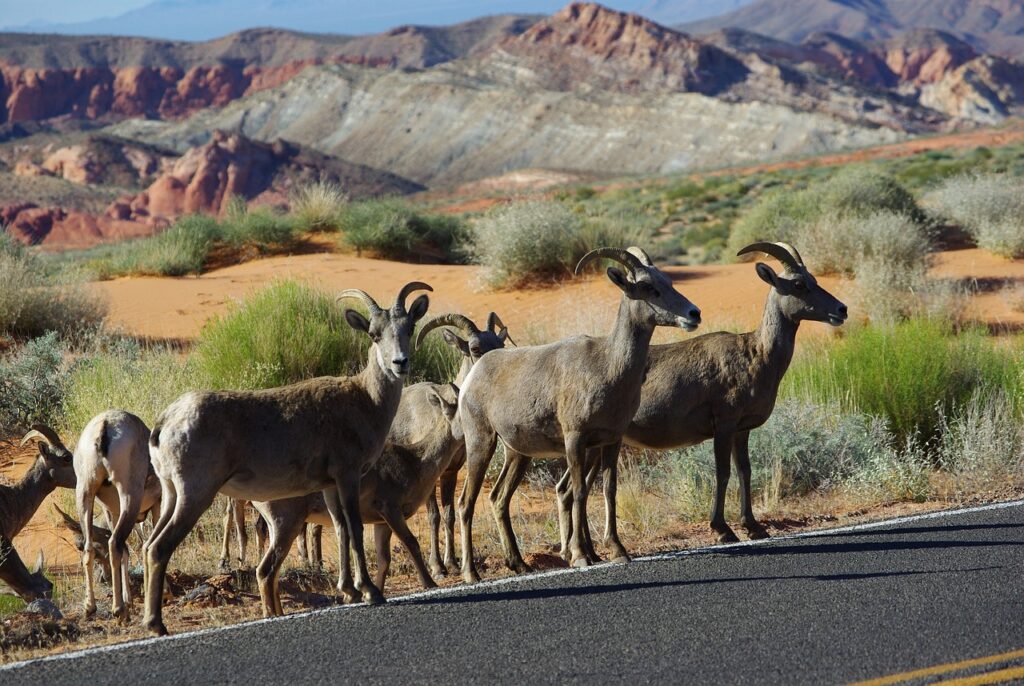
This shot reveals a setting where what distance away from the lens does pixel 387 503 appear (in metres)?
9.04

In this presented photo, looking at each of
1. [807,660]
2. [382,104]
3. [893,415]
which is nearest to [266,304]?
[893,415]

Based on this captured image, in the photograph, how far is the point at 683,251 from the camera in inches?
1422

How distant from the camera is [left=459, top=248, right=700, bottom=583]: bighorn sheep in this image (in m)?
9.03

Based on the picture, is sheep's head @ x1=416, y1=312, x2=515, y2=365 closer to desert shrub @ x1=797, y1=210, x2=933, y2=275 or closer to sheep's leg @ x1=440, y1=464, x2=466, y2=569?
sheep's leg @ x1=440, y1=464, x2=466, y2=569

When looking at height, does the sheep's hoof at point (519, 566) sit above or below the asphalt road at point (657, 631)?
below

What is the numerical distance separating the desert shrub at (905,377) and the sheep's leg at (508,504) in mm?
4775

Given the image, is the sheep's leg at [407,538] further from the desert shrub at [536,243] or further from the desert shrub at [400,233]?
the desert shrub at [400,233]

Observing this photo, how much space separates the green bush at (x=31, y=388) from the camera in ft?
53.0

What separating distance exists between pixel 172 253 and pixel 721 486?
2249 centimetres

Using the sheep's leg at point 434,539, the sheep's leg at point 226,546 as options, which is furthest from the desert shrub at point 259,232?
the sheep's leg at point 434,539

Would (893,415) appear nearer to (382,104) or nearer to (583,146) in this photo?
(583,146)

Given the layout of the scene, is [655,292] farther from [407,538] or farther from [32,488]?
[32,488]

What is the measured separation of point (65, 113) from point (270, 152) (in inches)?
3559

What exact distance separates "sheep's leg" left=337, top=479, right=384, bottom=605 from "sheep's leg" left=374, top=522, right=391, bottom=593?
20.6 inches
